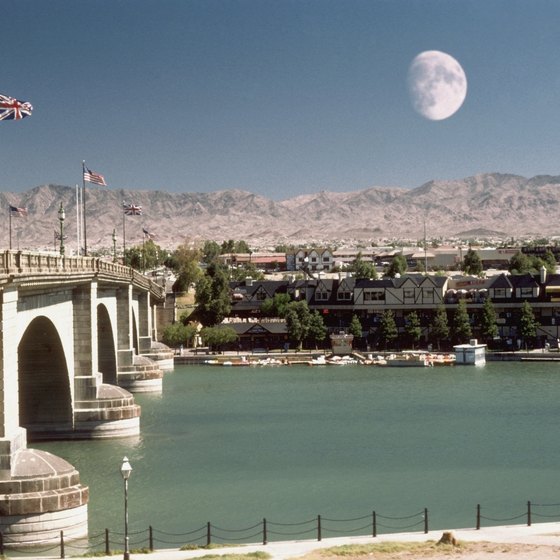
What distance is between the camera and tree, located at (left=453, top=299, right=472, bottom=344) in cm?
12838

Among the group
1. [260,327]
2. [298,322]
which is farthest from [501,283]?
[260,327]

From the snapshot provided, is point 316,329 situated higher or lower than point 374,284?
lower

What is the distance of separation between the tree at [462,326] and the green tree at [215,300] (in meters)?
31.8

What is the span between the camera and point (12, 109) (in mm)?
42562

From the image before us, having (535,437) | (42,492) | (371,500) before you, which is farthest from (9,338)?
(535,437)

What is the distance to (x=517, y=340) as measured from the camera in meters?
130

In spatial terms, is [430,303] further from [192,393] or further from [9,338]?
[9,338]

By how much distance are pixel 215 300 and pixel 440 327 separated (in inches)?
1238

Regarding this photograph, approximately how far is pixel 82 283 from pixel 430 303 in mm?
80354

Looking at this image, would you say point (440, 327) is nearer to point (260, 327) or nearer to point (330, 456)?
point (260, 327)

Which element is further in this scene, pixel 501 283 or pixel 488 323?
pixel 501 283

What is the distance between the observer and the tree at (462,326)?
128375 millimetres

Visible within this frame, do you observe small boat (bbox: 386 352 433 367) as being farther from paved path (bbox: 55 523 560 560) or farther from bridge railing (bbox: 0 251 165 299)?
paved path (bbox: 55 523 560 560)

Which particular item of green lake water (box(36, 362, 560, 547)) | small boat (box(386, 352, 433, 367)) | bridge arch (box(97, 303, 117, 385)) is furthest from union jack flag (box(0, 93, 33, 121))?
small boat (box(386, 352, 433, 367))
